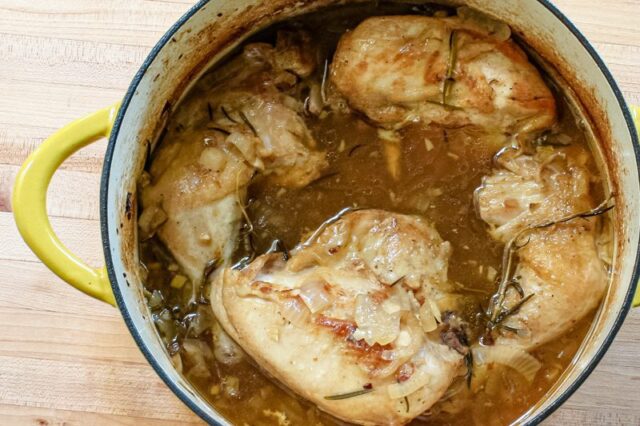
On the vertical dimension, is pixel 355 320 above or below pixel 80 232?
above

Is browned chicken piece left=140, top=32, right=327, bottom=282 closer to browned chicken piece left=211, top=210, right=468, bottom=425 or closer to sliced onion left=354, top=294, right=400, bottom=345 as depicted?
browned chicken piece left=211, top=210, right=468, bottom=425

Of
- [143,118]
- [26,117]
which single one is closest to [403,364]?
[143,118]

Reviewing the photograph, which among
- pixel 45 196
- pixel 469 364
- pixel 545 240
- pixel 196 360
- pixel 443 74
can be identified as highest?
pixel 443 74

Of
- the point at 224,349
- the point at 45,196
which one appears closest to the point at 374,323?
the point at 224,349

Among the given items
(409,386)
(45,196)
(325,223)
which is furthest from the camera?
(325,223)

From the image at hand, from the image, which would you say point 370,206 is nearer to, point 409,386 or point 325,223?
point 325,223

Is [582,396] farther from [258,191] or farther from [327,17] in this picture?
[327,17]
